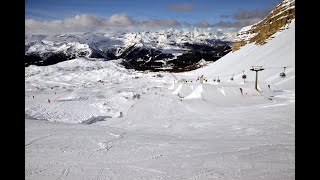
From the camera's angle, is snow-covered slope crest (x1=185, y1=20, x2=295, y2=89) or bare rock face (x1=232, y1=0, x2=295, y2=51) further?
bare rock face (x1=232, y1=0, x2=295, y2=51)

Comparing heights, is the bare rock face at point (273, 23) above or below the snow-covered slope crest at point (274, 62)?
above

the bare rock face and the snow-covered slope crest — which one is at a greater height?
the bare rock face

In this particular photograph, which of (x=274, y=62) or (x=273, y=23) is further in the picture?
(x=273, y=23)

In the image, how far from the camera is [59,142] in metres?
12.6

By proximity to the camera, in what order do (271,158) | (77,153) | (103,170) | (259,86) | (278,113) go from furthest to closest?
(259,86) < (278,113) < (77,153) < (271,158) < (103,170)

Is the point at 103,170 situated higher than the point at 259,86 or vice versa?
the point at 259,86

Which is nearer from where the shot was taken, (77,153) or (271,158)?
(271,158)

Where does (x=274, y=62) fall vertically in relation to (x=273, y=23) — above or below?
below

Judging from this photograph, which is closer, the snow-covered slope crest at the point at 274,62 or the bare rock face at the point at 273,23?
the snow-covered slope crest at the point at 274,62
